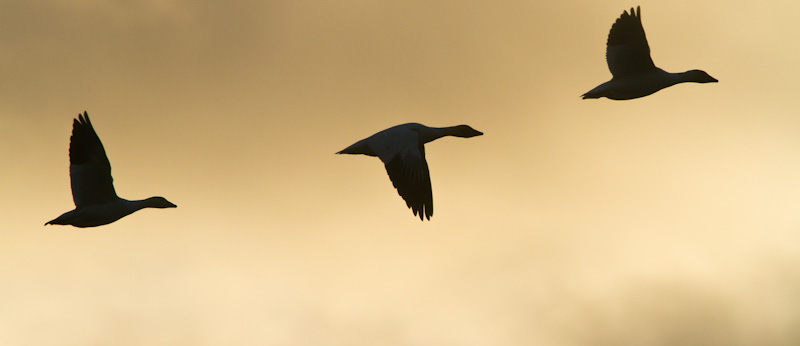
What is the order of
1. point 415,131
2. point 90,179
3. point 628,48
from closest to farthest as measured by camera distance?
point 415,131
point 628,48
point 90,179

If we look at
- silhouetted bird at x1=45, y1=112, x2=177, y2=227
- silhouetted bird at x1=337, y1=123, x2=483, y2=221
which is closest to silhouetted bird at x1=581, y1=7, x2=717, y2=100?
silhouetted bird at x1=337, y1=123, x2=483, y2=221

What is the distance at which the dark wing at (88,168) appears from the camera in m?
28.7

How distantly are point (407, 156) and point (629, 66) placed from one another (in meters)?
5.86

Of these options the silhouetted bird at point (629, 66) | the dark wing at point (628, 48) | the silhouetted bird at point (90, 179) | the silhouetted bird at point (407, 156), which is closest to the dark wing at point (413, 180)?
the silhouetted bird at point (407, 156)

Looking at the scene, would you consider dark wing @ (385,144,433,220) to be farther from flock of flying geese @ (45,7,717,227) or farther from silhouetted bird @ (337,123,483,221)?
flock of flying geese @ (45,7,717,227)

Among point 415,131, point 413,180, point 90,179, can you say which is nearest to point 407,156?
point 413,180

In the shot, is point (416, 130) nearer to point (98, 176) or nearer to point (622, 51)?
point (622, 51)

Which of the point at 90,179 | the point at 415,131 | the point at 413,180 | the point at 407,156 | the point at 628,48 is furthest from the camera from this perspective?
the point at 90,179

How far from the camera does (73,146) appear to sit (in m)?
28.8

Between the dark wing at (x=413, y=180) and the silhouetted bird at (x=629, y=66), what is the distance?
15.0ft

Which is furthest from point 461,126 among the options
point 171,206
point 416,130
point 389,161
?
point 171,206

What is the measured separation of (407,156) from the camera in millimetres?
25922

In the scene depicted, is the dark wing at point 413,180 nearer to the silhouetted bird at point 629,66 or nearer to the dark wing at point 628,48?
the silhouetted bird at point 629,66

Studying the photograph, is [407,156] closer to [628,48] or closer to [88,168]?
[628,48]
